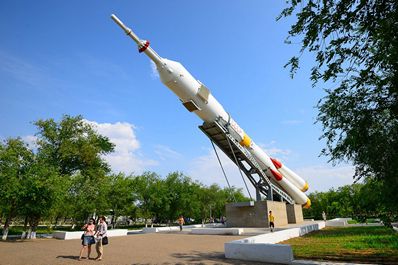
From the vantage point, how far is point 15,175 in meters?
18.9

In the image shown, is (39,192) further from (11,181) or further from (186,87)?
(186,87)

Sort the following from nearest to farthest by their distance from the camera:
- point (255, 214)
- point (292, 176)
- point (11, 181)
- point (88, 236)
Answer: point (88, 236), point (11, 181), point (255, 214), point (292, 176)

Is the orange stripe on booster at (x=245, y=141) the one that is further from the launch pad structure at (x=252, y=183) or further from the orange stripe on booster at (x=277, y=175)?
the orange stripe on booster at (x=277, y=175)

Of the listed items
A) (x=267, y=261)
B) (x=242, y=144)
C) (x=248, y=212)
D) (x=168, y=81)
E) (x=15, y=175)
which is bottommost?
(x=267, y=261)

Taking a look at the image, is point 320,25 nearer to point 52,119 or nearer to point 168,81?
point 168,81

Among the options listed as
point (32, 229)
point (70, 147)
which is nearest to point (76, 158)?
point (70, 147)

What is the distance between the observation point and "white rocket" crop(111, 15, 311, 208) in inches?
677

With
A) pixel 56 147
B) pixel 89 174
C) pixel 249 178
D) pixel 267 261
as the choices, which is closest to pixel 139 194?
pixel 89 174

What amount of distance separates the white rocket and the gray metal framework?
557mm

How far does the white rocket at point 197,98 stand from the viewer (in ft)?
56.4

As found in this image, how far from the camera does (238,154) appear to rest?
2331 cm

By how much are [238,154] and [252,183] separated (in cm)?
313

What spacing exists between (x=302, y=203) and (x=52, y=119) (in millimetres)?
27034

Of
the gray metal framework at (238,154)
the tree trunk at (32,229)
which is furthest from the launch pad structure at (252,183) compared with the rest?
the tree trunk at (32,229)
